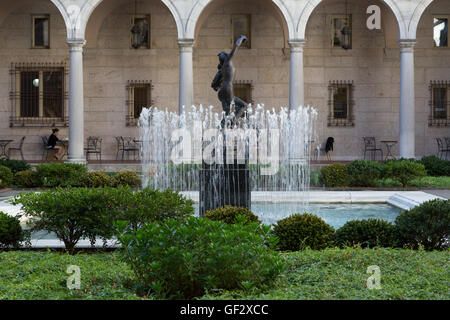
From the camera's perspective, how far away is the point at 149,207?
6762 millimetres

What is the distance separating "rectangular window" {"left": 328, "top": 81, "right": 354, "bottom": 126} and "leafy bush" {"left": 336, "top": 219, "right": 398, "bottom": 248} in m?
15.6

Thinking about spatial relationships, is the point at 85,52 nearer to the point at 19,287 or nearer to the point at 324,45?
the point at 324,45

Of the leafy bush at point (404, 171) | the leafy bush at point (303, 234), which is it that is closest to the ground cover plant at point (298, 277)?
the leafy bush at point (303, 234)

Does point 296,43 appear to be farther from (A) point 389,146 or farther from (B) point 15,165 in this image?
(B) point 15,165

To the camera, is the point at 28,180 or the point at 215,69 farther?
the point at 215,69

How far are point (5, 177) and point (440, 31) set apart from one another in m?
16.9

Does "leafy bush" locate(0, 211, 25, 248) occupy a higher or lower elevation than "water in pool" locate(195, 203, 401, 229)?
higher

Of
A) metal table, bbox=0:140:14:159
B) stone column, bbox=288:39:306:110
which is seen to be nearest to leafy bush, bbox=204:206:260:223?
stone column, bbox=288:39:306:110

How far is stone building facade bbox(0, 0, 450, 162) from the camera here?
22266mm

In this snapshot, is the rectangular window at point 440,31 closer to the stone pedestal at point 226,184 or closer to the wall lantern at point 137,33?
the wall lantern at point 137,33

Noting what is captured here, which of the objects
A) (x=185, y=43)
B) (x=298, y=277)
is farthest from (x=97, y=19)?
(x=298, y=277)

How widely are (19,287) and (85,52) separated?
19.0 meters

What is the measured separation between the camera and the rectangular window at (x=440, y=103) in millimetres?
22578

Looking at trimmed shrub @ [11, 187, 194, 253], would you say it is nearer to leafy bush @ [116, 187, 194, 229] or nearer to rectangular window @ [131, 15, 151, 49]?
leafy bush @ [116, 187, 194, 229]
